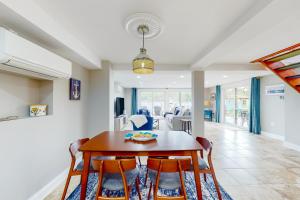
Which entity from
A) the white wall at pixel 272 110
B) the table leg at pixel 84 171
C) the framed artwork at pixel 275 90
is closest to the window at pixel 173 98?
the white wall at pixel 272 110

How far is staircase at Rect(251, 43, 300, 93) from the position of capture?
311 centimetres

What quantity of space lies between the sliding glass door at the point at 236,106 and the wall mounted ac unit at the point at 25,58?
24.9 ft

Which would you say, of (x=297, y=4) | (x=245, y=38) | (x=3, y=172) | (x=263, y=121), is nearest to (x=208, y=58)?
(x=245, y=38)

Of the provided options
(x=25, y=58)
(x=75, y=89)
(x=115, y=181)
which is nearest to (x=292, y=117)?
(x=115, y=181)

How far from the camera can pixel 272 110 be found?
559 cm

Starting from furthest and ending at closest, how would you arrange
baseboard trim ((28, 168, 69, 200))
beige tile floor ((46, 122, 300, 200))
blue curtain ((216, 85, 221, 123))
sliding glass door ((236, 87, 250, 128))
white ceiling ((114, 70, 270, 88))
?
blue curtain ((216, 85, 221, 123)) → sliding glass door ((236, 87, 250, 128)) → white ceiling ((114, 70, 270, 88)) → beige tile floor ((46, 122, 300, 200)) → baseboard trim ((28, 168, 69, 200))

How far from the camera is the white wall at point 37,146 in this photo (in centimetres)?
166

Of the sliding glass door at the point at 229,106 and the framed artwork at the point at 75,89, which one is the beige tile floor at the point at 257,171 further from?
the sliding glass door at the point at 229,106

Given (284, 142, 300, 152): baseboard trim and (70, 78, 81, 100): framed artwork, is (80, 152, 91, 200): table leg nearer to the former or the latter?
(70, 78, 81, 100): framed artwork

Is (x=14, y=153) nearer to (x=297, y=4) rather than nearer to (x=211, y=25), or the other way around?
(x=211, y=25)

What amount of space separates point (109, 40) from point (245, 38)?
1.97m

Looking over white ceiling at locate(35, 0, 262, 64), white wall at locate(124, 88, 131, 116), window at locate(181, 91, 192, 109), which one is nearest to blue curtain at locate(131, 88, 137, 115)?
white wall at locate(124, 88, 131, 116)

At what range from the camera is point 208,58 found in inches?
122

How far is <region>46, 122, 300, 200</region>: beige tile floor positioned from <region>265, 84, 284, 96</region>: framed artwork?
1692mm
